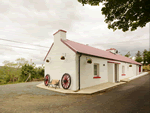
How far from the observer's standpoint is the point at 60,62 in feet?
30.3

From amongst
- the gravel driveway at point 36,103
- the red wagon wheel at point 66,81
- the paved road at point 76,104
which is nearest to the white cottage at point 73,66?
the red wagon wheel at point 66,81

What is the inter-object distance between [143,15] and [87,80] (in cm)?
619

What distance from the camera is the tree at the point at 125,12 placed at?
507 cm

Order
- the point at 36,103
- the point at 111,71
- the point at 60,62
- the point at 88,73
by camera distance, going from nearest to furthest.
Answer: the point at 36,103 < the point at 88,73 < the point at 60,62 < the point at 111,71

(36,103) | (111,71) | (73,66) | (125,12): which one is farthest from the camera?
(111,71)

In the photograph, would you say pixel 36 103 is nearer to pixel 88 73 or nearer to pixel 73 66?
pixel 73 66

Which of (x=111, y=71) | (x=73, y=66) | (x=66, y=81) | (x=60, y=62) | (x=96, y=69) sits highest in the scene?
(x=60, y=62)

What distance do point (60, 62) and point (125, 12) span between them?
6.42 meters

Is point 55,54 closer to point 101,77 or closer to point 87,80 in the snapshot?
point 87,80

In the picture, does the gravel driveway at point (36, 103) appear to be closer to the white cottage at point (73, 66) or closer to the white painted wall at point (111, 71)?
the white cottage at point (73, 66)

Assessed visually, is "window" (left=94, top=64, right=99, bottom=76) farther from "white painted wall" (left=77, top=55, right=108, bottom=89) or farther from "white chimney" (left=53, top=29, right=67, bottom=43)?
"white chimney" (left=53, top=29, right=67, bottom=43)

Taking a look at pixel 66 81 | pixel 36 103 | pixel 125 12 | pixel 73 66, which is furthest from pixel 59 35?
→ pixel 36 103

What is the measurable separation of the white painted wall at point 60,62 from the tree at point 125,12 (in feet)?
12.4

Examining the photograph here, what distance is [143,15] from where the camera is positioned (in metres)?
5.32
